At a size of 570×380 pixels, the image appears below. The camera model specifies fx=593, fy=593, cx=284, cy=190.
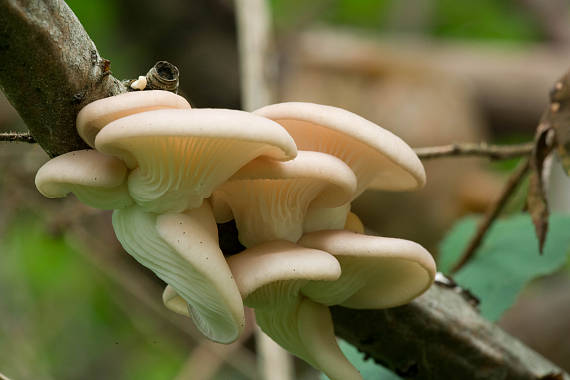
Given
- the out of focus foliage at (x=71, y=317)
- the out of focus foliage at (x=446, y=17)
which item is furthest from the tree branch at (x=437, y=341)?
the out of focus foliage at (x=446, y=17)

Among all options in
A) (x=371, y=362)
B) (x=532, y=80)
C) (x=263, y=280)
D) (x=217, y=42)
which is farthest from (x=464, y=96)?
Answer: (x=263, y=280)

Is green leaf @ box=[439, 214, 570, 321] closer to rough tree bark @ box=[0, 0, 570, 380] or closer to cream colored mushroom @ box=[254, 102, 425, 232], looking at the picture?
rough tree bark @ box=[0, 0, 570, 380]

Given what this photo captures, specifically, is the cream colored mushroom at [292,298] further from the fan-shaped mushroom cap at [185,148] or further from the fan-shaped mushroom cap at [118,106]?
the fan-shaped mushroom cap at [118,106]

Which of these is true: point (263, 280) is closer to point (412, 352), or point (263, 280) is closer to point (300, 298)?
point (300, 298)

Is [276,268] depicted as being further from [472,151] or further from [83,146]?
[472,151]

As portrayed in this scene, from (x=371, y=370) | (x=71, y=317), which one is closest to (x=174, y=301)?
(x=371, y=370)

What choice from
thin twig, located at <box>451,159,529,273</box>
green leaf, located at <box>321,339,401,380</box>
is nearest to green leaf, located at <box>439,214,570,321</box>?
thin twig, located at <box>451,159,529,273</box>
